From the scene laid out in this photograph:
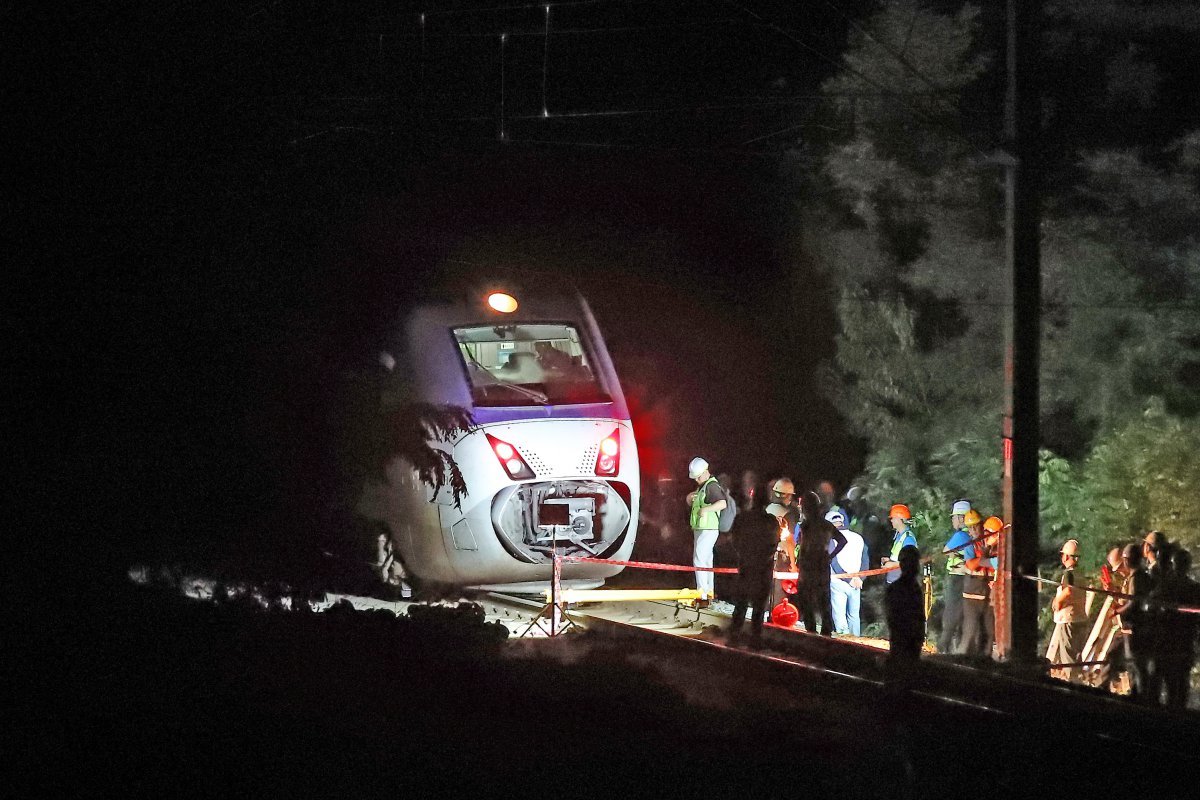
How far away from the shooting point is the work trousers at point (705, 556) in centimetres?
1251

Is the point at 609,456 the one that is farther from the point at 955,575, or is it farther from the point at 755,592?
the point at 955,575

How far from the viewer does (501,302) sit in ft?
39.4

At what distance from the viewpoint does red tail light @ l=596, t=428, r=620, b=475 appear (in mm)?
11625

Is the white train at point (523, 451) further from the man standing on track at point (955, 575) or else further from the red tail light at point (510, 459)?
the man standing on track at point (955, 575)

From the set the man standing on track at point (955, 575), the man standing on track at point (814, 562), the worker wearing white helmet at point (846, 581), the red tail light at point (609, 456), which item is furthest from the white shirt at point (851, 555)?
the red tail light at point (609, 456)

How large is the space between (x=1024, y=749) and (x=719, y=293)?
13.9m

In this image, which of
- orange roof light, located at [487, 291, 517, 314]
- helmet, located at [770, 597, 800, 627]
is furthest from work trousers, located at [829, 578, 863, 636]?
orange roof light, located at [487, 291, 517, 314]

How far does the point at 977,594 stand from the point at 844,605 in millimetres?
1358

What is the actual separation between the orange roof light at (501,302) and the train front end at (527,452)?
11mm

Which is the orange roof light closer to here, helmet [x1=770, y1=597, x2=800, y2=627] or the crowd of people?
the crowd of people

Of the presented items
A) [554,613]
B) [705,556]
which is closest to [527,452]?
[554,613]

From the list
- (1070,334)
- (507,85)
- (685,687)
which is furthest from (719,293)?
(685,687)

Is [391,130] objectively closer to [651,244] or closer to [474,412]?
[474,412]

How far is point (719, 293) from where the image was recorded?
21.4 metres
